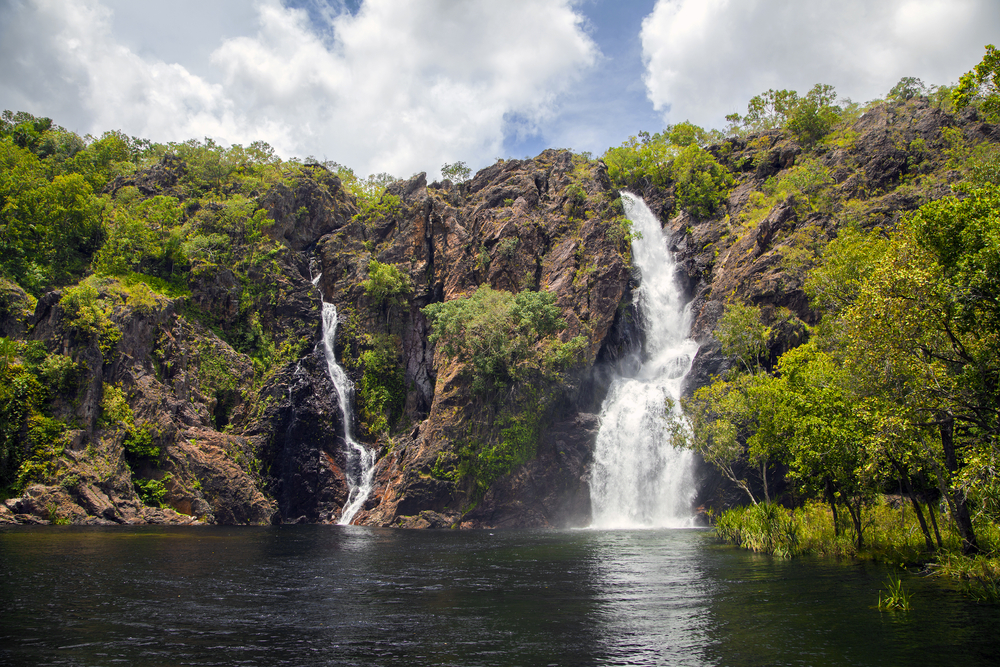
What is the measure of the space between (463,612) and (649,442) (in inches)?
1390

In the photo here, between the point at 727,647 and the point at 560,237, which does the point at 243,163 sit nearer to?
the point at 560,237

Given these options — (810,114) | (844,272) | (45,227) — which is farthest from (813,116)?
(45,227)

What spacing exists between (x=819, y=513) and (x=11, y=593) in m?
31.9

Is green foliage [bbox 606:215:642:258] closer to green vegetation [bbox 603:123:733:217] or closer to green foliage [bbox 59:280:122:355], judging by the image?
green vegetation [bbox 603:123:733:217]

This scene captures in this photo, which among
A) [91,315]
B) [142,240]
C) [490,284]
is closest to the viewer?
[91,315]

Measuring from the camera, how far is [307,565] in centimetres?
2334

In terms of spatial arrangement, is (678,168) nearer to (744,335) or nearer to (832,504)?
(744,335)

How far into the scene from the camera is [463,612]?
579 inches

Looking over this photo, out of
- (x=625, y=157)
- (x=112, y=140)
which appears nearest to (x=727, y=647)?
(x=625, y=157)

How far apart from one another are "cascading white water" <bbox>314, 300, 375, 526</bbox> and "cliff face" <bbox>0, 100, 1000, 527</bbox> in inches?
32.1

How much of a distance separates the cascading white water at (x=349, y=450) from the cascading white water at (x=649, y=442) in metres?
22.0

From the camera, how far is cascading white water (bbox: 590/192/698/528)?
147 feet

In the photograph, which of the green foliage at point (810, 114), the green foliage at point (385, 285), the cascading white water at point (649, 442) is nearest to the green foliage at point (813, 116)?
the green foliage at point (810, 114)

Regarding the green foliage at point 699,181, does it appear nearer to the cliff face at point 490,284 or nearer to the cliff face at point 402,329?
the cliff face at point 402,329
